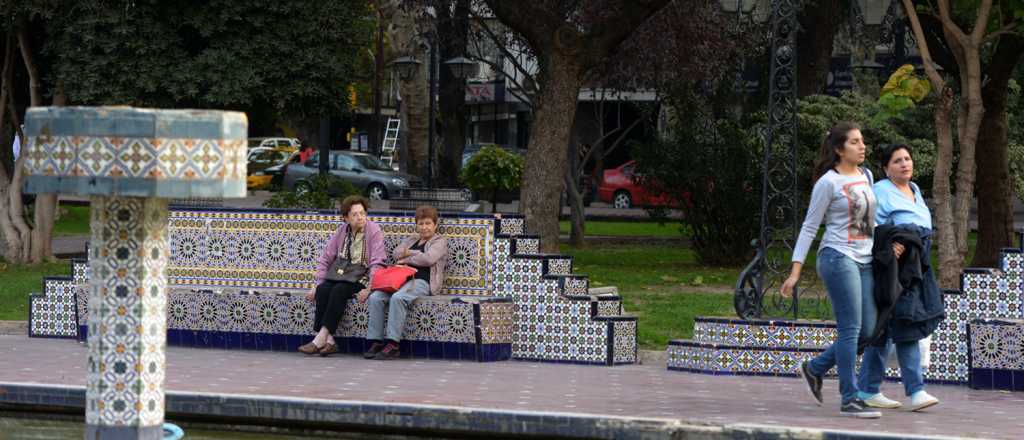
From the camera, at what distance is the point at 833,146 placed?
9.58 meters

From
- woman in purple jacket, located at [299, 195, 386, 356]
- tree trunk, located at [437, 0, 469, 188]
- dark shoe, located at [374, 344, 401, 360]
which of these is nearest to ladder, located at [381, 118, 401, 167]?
tree trunk, located at [437, 0, 469, 188]

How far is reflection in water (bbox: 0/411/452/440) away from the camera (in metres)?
9.43

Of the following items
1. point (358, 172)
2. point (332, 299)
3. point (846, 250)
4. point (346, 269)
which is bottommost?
point (332, 299)

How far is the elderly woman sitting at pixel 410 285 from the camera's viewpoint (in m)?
12.2

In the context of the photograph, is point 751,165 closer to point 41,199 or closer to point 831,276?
point 41,199

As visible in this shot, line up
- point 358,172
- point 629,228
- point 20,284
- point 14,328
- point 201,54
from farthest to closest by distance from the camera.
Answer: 1. point 358,172
2. point 629,228
3. point 201,54
4. point 20,284
5. point 14,328

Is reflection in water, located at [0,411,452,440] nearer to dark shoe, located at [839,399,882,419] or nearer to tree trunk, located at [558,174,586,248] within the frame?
dark shoe, located at [839,399,882,419]

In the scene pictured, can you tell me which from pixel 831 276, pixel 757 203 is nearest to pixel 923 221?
pixel 831 276

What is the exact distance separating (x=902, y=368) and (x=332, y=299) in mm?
4517

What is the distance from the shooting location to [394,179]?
40812 millimetres

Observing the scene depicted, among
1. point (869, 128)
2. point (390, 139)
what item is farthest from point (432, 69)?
point (390, 139)

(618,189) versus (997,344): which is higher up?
(618,189)

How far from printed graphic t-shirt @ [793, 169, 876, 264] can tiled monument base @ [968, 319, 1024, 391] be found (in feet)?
6.04

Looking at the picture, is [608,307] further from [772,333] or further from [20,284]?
[20,284]
